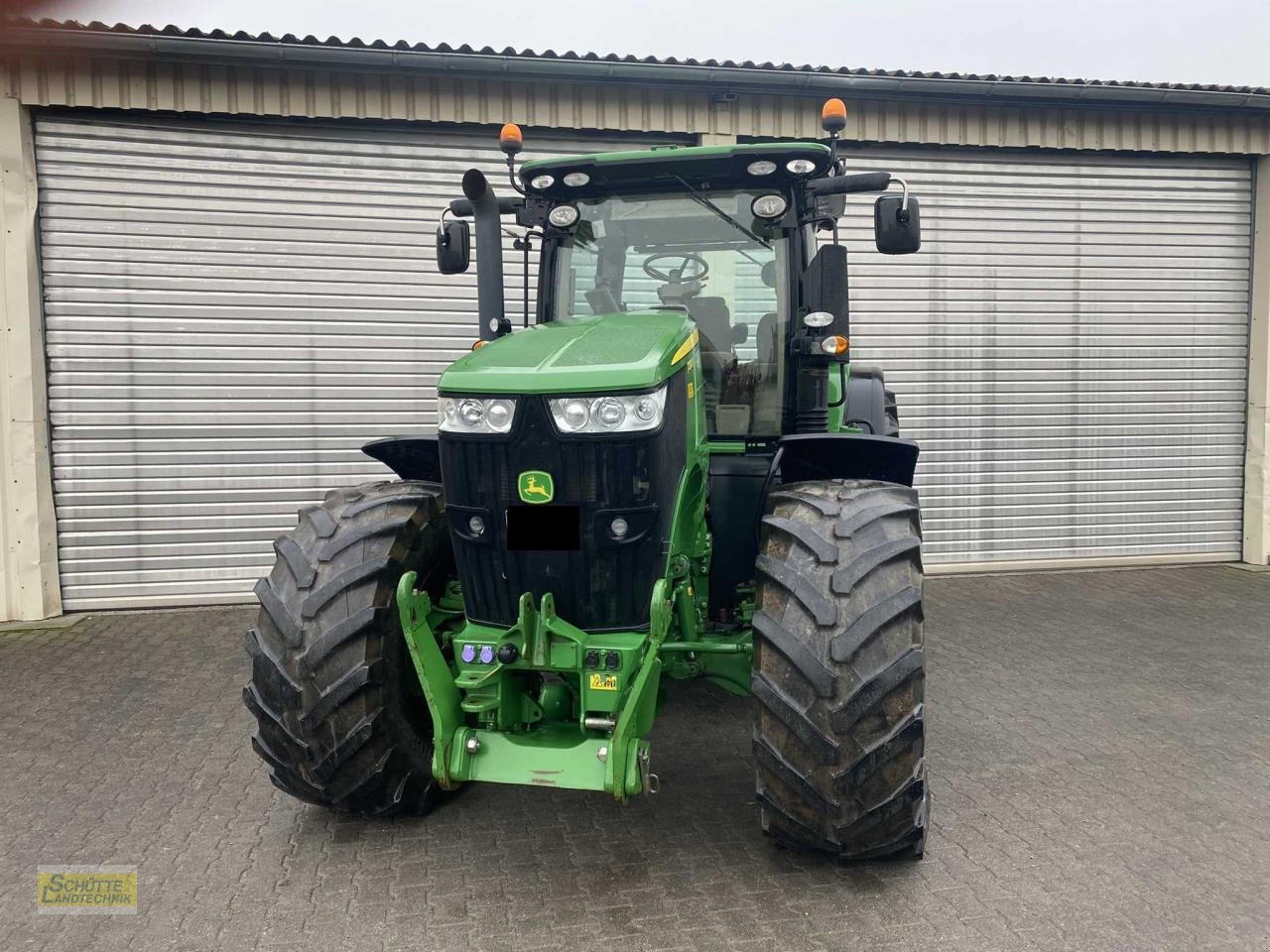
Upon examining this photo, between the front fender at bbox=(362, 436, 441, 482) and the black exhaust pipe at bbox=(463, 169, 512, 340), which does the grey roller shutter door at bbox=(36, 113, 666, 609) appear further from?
the black exhaust pipe at bbox=(463, 169, 512, 340)

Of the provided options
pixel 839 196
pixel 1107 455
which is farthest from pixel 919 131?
pixel 839 196

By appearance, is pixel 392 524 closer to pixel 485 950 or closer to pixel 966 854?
pixel 485 950

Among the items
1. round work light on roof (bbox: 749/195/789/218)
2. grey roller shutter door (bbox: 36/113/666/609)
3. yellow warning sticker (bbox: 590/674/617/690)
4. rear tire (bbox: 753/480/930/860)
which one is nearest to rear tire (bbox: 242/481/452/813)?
yellow warning sticker (bbox: 590/674/617/690)

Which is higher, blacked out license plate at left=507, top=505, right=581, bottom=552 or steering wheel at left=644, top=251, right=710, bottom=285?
steering wheel at left=644, top=251, right=710, bottom=285

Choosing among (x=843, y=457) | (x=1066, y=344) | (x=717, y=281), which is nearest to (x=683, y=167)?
(x=717, y=281)

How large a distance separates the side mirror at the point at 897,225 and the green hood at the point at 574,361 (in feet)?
3.22

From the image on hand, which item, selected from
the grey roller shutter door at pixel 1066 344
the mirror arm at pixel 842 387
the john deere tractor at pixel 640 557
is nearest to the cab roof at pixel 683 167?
the john deere tractor at pixel 640 557

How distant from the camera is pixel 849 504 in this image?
376cm

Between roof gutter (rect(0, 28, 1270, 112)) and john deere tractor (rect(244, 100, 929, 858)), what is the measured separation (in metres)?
3.55

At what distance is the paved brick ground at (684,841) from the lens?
3.41m

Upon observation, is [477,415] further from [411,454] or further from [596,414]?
[411,454]

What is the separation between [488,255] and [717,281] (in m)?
1.01

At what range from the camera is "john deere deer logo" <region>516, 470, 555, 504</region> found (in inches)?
141

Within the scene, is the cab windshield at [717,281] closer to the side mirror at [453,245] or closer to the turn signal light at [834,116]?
the turn signal light at [834,116]
